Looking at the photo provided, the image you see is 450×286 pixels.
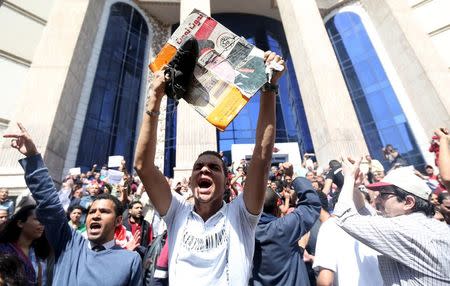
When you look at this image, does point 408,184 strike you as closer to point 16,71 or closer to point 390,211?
point 390,211

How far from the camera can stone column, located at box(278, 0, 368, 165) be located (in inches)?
389

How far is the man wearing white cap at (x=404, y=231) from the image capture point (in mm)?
1574

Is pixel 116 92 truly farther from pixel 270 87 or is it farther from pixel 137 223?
pixel 270 87

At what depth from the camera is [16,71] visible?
11070 millimetres

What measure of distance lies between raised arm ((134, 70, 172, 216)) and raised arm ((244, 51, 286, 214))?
0.50 metres

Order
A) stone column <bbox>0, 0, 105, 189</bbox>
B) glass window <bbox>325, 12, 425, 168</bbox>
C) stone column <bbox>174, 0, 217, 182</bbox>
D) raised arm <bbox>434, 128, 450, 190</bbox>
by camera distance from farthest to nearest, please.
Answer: glass window <bbox>325, 12, 425, 168</bbox> < stone column <bbox>174, 0, 217, 182</bbox> < stone column <bbox>0, 0, 105, 189</bbox> < raised arm <bbox>434, 128, 450, 190</bbox>

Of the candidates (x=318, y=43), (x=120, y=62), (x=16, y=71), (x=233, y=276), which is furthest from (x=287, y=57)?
(x=233, y=276)

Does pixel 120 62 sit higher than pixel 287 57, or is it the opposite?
pixel 287 57

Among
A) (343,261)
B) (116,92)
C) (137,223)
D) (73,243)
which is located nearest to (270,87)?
(343,261)

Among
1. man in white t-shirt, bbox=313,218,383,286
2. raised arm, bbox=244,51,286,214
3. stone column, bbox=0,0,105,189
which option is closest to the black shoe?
raised arm, bbox=244,51,286,214

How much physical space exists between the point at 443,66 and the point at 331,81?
14.8 ft

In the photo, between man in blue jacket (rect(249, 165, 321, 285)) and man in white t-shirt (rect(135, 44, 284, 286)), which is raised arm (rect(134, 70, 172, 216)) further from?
man in blue jacket (rect(249, 165, 321, 285))

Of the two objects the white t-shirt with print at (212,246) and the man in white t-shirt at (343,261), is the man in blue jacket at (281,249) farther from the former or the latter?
the white t-shirt with print at (212,246)

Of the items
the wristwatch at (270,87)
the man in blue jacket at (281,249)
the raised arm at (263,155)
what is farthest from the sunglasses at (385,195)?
the wristwatch at (270,87)
